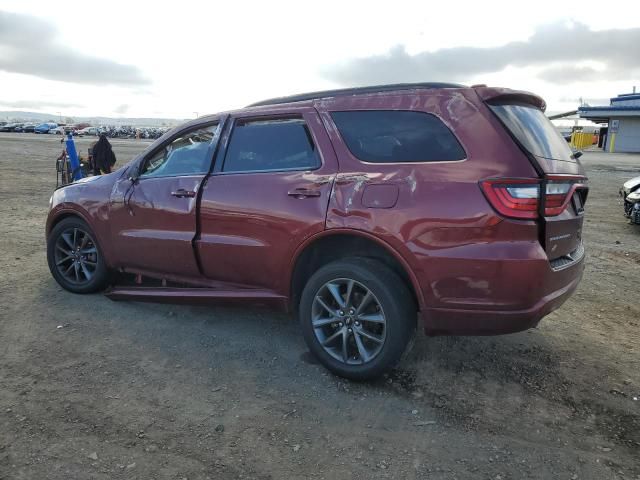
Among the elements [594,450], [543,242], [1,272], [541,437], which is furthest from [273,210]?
[1,272]

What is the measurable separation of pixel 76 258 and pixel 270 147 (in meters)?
2.51

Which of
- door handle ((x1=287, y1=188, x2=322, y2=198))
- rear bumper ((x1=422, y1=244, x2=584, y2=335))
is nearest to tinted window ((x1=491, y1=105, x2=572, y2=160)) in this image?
rear bumper ((x1=422, y1=244, x2=584, y2=335))

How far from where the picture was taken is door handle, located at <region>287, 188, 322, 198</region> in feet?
11.4

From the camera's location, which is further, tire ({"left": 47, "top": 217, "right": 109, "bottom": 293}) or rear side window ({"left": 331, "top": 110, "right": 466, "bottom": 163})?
tire ({"left": 47, "top": 217, "right": 109, "bottom": 293})

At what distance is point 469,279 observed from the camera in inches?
118

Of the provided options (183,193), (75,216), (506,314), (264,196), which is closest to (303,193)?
(264,196)

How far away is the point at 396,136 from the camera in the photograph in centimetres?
331

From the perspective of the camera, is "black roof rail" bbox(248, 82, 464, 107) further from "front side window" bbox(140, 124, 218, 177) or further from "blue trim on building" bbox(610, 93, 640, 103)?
"blue trim on building" bbox(610, 93, 640, 103)

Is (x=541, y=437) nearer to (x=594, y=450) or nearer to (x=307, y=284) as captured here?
A: (x=594, y=450)

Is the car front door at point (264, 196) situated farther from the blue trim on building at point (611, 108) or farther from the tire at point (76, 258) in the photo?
the blue trim on building at point (611, 108)

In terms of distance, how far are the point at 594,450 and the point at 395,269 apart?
1.47 meters

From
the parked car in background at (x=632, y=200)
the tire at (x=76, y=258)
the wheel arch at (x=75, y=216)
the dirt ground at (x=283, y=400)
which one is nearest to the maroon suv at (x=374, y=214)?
the dirt ground at (x=283, y=400)

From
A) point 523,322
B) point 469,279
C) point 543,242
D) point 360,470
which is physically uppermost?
point 543,242

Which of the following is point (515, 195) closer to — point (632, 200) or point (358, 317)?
point (358, 317)
